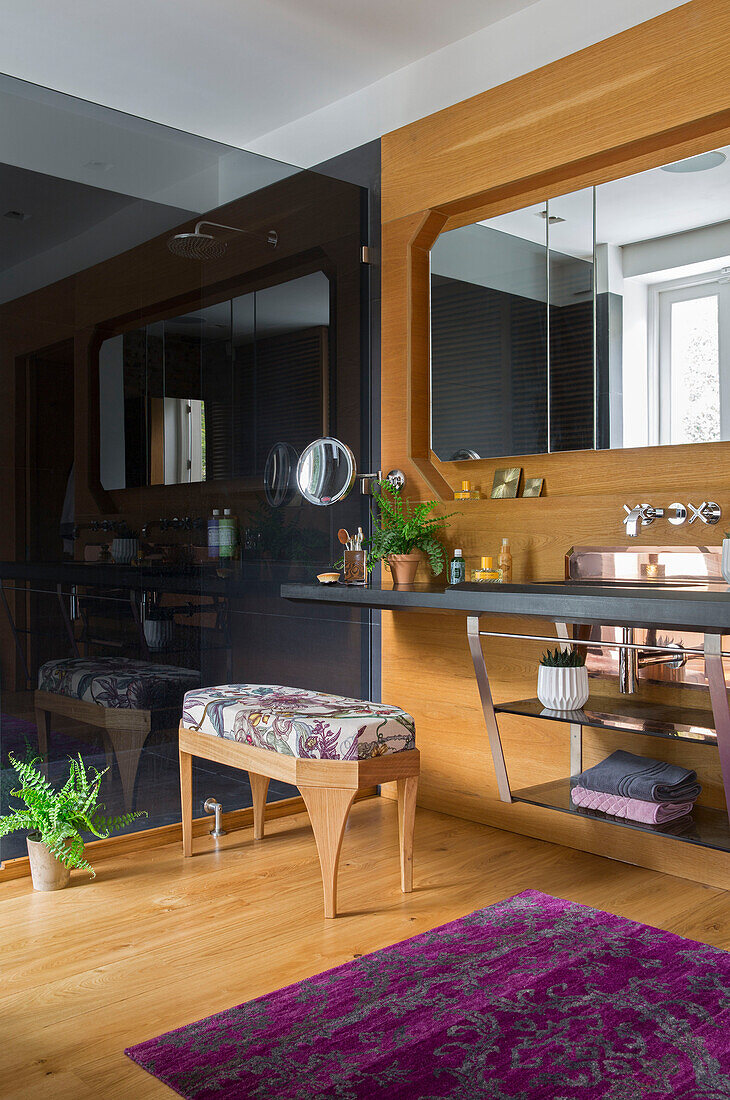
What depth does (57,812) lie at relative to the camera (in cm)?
275

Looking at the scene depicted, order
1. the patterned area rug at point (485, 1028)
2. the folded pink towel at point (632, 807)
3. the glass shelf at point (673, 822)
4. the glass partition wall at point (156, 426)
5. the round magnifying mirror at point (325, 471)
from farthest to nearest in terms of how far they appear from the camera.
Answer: the round magnifying mirror at point (325, 471)
the glass partition wall at point (156, 426)
the folded pink towel at point (632, 807)
the glass shelf at point (673, 822)
the patterned area rug at point (485, 1028)

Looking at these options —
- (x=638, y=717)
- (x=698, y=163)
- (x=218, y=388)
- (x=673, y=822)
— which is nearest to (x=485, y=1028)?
(x=673, y=822)

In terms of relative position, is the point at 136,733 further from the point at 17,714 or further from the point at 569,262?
the point at 569,262

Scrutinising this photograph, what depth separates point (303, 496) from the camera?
3.48m

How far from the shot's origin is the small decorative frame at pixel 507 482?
3.17 metres

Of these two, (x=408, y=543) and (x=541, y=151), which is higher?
(x=541, y=151)

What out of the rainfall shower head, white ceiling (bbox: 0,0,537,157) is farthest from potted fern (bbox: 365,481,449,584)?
white ceiling (bbox: 0,0,537,157)

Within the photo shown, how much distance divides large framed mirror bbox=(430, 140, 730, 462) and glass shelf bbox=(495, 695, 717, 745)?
2.51ft

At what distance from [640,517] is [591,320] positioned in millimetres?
642

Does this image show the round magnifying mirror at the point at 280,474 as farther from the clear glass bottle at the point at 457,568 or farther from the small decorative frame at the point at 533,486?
the small decorative frame at the point at 533,486

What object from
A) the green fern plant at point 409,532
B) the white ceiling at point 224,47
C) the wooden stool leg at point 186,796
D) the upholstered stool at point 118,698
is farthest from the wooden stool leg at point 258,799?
the white ceiling at point 224,47

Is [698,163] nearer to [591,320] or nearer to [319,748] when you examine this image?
[591,320]

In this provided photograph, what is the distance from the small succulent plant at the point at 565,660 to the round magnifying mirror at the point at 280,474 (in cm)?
117

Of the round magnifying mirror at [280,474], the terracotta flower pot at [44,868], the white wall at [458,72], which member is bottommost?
the terracotta flower pot at [44,868]
